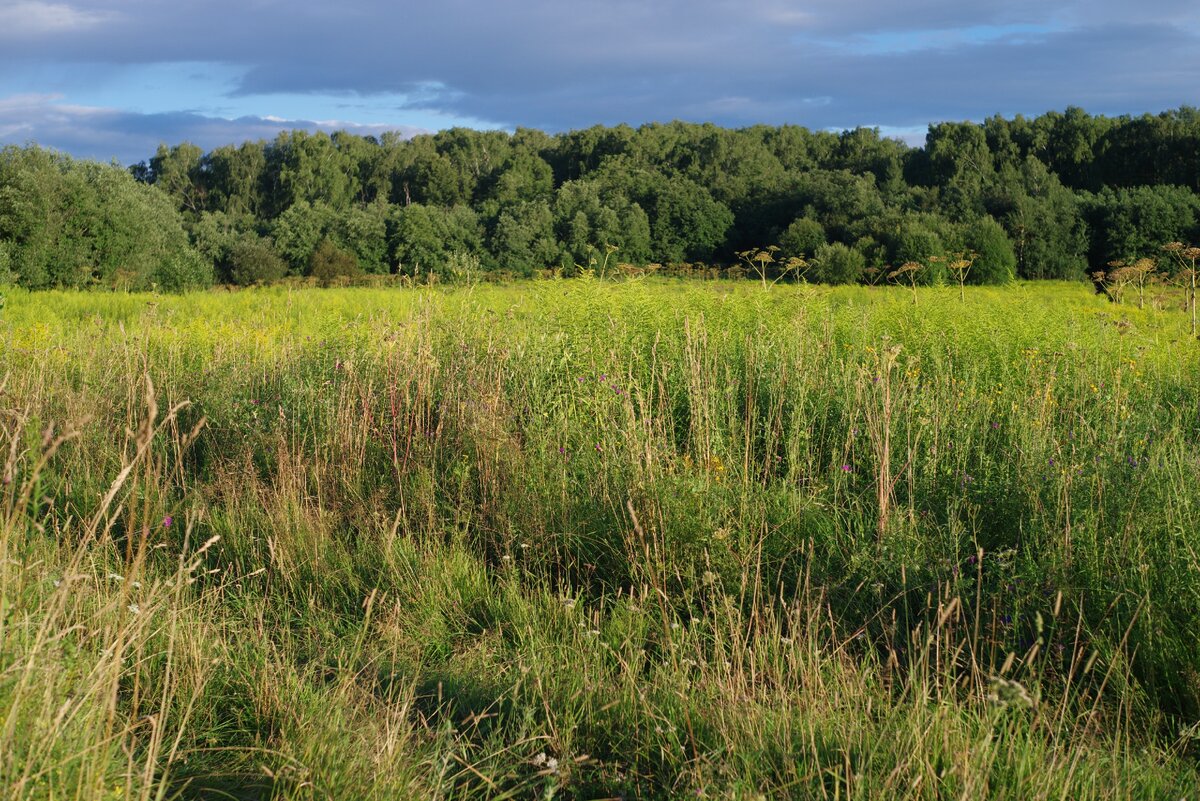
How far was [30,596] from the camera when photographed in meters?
2.59

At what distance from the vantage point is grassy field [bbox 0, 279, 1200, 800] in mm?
2127

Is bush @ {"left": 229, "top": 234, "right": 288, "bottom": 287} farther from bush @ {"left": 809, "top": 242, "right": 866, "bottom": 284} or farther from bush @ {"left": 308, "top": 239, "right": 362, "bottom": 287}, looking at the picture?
bush @ {"left": 809, "top": 242, "right": 866, "bottom": 284}

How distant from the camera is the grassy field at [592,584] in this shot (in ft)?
6.98

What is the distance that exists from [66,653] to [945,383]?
4490 mm

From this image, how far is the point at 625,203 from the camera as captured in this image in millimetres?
43875

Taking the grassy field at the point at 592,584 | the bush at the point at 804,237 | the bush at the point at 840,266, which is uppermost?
the bush at the point at 804,237

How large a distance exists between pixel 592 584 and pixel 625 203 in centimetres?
4147

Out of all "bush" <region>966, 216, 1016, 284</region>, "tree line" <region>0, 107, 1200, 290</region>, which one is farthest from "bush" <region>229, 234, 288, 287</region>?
"bush" <region>966, 216, 1016, 284</region>

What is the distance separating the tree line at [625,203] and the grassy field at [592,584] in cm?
442

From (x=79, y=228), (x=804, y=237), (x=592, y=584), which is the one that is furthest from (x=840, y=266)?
(x=592, y=584)

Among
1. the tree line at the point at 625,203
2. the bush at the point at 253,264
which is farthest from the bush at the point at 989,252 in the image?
the bush at the point at 253,264

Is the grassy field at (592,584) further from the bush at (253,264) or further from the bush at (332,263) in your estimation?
the bush at (253,264)

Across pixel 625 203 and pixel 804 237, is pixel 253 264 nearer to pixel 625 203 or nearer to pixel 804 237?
pixel 625 203

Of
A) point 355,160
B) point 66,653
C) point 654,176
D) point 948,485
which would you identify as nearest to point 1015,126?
point 654,176
